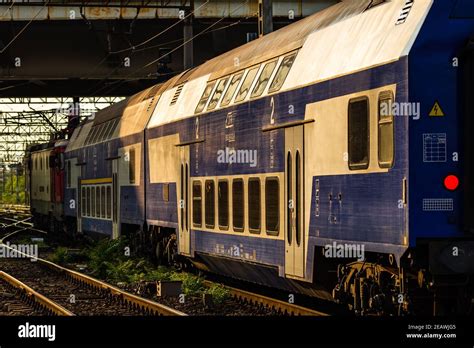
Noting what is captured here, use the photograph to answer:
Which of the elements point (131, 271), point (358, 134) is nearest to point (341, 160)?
point (358, 134)

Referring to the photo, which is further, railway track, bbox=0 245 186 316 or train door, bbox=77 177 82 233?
train door, bbox=77 177 82 233

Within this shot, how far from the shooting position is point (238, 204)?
55.8 ft

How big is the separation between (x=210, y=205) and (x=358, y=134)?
6.38 meters

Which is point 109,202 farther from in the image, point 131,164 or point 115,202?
point 131,164

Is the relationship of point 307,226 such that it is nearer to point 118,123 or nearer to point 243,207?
point 243,207

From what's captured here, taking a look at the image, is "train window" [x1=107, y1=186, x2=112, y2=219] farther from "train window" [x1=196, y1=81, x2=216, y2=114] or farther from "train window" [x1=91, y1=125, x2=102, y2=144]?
"train window" [x1=196, y1=81, x2=216, y2=114]

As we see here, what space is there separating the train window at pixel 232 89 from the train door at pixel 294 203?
2.97m

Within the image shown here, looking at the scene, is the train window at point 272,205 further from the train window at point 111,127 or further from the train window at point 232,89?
the train window at point 111,127

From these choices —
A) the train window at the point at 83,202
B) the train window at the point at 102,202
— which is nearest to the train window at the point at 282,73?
the train window at the point at 102,202

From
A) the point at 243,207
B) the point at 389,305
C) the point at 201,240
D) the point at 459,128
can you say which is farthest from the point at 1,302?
the point at 459,128

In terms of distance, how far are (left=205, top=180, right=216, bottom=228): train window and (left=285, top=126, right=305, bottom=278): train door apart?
3.73 m

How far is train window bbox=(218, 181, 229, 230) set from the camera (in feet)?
57.8

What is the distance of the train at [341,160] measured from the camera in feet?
37.7

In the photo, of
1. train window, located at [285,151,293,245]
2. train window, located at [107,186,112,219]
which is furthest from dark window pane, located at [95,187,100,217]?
train window, located at [285,151,293,245]
